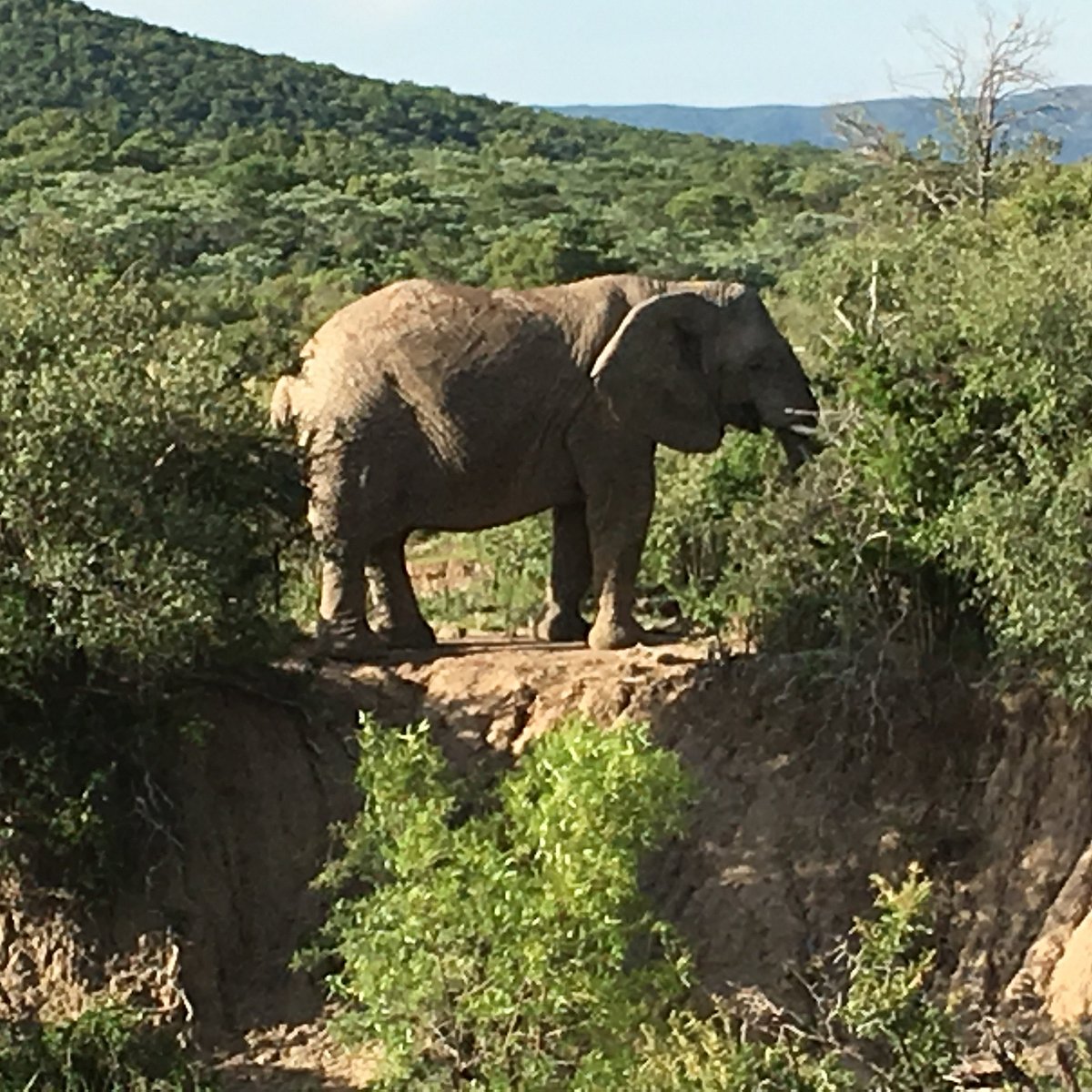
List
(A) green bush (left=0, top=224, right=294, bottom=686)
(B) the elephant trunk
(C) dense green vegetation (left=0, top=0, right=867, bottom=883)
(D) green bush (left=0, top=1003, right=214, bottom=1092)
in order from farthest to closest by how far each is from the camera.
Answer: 1. (B) the elephant trunk
2. (C) dense green vegetation (left=0, top=0, right=867, bottom=883)
3. (A) green bush (left=0, top=224, right=294, bottom=686)
4. (D) green bush (left=0, top=1003, right=214, bottom=1092)

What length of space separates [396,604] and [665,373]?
2.07 meters

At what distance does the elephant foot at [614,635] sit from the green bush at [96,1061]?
11.3 feet

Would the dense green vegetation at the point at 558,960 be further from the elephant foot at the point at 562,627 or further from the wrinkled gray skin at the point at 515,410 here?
the elephant foot at the point at 562,627

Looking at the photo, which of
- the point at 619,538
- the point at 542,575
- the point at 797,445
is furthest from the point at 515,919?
the point at 542,575

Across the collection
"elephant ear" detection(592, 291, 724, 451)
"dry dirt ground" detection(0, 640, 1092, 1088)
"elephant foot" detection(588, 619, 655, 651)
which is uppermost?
"elephant ear" detection(592, 291, 724, 451)

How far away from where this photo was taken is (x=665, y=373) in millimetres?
11453

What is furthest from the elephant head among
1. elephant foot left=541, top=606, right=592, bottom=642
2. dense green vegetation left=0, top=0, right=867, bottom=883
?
dense green vegetation left=0, top=0, right=867, bottom=883

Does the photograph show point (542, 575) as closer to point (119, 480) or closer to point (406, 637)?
point (406, 637)

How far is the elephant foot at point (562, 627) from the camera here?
40.2 feet

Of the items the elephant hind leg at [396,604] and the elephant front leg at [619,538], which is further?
the elephant hind leg at [396,604]

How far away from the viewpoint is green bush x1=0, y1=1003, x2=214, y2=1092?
8.84 meters

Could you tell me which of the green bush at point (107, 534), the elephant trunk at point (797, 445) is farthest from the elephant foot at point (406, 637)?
the elephant trunk at point (797, 445)

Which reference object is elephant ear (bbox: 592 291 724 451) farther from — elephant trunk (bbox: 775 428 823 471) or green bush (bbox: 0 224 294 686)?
green bush (bbox: 0 224 294 686)

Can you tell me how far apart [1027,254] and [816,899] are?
3.59m
